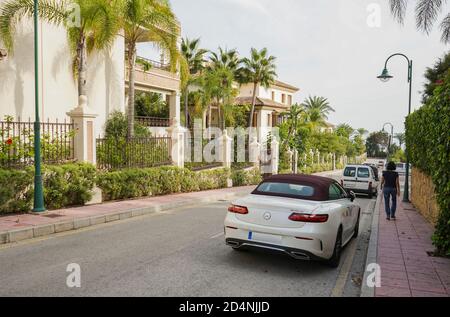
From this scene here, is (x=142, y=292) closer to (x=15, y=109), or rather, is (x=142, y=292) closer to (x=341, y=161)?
(x=15, y=109)

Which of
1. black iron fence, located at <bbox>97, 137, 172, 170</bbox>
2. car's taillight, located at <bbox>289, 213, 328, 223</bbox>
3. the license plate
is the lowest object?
the license plate

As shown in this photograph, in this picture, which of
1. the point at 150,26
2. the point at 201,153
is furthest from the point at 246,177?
the point at 150,26

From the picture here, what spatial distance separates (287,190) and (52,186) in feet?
24.2

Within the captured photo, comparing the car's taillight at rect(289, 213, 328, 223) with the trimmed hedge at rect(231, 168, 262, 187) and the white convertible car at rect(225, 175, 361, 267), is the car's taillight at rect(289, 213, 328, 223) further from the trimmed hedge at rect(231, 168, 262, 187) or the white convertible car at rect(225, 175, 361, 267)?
the trimmed hedge at rect(231, 168, 262, 187)

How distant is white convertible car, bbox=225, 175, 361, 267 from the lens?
5895 mm

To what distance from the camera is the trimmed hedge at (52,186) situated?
32.6 feet

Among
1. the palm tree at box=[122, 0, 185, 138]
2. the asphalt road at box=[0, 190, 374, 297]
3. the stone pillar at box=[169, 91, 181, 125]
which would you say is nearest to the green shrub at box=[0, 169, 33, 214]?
the asphalt road at box=[0, 190, 374, 297]

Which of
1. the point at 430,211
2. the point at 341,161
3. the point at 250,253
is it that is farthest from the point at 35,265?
the point at 341,161

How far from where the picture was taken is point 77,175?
11836 millimetres

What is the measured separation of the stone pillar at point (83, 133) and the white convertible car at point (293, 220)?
308 inches

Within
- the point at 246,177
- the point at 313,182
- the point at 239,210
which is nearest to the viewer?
the point at 239,210

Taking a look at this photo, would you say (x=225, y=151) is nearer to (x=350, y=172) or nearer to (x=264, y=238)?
(x=350, y=172)

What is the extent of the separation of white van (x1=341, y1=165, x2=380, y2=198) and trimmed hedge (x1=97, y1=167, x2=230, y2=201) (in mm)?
7330

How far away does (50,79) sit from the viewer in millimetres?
18156
